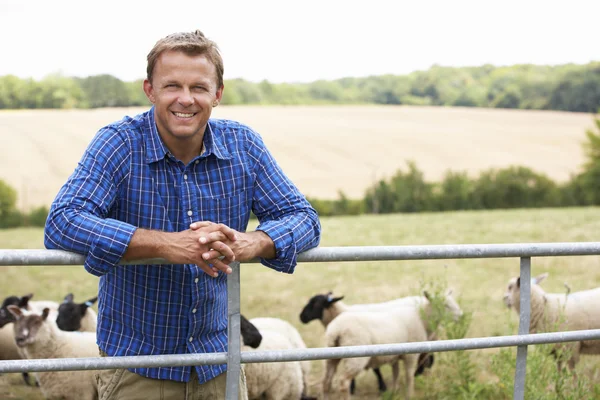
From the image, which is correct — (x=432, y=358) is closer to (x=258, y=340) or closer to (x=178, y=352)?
(x=258, y=340)

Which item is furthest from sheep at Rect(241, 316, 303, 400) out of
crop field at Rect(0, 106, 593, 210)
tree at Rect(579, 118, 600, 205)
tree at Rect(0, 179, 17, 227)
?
tree at Rect(579, 118, 600, 205)

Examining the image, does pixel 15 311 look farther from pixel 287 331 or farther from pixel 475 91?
pixel 475 91

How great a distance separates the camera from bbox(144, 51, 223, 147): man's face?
2885 mm

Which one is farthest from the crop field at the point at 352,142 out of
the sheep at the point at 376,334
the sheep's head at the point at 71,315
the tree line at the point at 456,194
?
the sheep at the point at 376,334

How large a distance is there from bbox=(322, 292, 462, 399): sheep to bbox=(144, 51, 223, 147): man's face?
4.06 meters

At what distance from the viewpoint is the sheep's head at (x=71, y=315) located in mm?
6875

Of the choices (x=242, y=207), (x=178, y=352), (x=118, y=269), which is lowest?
(x=178, y=352)

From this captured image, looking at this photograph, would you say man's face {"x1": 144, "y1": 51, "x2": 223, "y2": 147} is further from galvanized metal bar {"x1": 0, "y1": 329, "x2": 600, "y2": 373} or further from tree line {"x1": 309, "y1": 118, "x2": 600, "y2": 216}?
tree line {"x1": 309, "y1": 118, "x2": 600, "y2": 216}

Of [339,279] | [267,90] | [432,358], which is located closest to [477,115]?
[267,90]

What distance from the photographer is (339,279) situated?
16.0m

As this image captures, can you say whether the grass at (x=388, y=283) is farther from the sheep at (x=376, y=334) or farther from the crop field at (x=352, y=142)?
the crop field at (x=352, y=142)

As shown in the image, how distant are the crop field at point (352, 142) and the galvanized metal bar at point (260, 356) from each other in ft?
160

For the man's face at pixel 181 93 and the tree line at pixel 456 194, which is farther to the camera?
the tree line at pixel 456 194

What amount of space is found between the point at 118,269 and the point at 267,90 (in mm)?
82615
